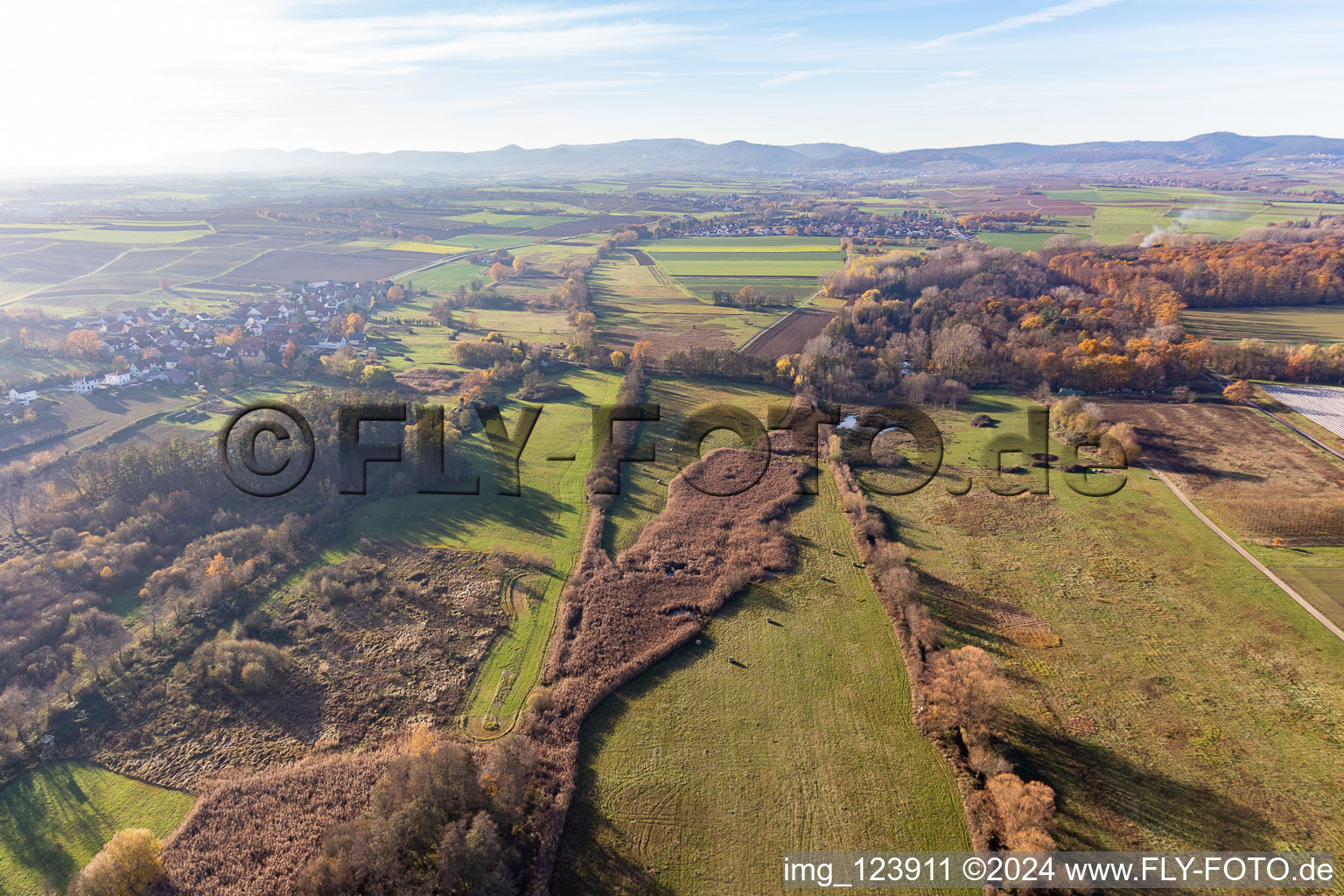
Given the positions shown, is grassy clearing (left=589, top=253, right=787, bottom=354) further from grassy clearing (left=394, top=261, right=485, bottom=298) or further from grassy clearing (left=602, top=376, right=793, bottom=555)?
grassy clearing (left=394, top=261, right=485, bottom=298)

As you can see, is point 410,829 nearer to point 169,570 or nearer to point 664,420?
point 169,570

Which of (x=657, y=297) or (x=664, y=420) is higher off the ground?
(x=657, y=297)

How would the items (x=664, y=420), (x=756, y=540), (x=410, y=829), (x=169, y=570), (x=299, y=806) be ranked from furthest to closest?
(x=664, y=420) → (x=756, y=540) → (x=169, y=570) → (x=299, y=806) → (x=410, y=829)

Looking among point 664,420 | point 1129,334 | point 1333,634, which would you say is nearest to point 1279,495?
point 1333,634

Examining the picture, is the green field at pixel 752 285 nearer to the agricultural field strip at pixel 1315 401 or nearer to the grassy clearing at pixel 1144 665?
the agricultural field strip at pixel 1315 401

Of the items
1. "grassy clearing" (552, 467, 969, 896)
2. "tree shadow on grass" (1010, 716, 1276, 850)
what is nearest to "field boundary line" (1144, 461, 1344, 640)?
"tree shadow on grass" (1010, 716, 1276, 850)

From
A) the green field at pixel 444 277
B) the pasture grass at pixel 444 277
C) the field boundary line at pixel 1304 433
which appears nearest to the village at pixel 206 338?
the pasture grass at pixel 444 277
